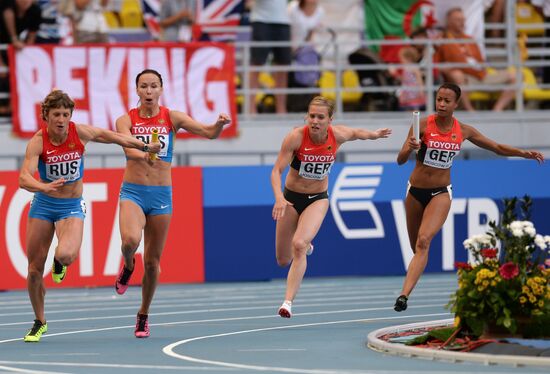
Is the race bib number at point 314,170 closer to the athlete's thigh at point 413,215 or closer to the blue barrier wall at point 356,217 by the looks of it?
the athlete's thigh at point 413,215

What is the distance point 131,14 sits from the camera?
75.5 feet

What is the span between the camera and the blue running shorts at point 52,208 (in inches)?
495

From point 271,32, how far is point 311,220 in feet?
26.9

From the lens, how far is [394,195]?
802 inches

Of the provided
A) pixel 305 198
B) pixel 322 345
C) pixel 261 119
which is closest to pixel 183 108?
pixel 261 119

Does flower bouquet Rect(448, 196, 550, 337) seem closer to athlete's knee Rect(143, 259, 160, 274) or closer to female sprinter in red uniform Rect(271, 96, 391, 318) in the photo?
female sprinter in red uniform Rect(271, 96, 391, 318)

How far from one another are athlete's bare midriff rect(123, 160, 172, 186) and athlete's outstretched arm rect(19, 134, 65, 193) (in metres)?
0.93

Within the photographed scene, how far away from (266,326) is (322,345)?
210 centimetres

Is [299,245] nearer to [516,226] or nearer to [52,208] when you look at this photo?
[52,208]

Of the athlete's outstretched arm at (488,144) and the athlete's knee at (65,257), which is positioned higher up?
the athlete's outstretched arm at (488,144)

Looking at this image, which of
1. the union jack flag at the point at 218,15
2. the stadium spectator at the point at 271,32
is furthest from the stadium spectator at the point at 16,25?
the stadium spectator at the point at 271,32

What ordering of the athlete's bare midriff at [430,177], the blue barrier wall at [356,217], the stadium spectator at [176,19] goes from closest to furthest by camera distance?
the athlete's bare midriff at [430,177] → the blue barrier wall at [356,217] → the stadium spectator at [176,19]

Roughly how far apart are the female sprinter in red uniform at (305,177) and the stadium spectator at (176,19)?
7.76 metres

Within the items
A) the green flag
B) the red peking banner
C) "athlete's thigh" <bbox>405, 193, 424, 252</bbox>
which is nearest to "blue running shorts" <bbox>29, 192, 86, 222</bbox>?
"athlete's thigh" <bbox>405, 193, 424, 252</bbox>
